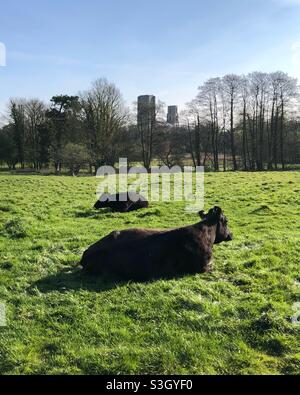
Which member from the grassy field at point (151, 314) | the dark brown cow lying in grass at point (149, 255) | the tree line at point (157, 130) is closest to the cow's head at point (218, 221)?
the grassy field at point (151, 314)

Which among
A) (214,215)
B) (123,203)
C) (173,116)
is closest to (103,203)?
(123,203)

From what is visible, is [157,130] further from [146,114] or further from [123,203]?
[123,203]

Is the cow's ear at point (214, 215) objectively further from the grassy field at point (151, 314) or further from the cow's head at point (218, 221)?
the grassy field at point (151, 314)

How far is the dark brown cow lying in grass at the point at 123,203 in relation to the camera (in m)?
17.6

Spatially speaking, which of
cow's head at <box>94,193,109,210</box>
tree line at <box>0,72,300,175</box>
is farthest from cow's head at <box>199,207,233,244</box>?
tree line at <box>0,72,300,175</box>

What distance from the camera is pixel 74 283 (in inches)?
319

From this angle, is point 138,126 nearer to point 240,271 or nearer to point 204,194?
point 204,194

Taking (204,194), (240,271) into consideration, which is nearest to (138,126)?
(204,194)

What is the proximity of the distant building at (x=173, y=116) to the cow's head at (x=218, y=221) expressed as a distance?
5687cm

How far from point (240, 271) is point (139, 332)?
134 inches

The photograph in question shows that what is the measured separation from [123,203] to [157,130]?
44.4 m

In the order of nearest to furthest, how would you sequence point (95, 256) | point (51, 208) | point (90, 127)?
point (95, 256), point (51, 208), point (90, 127)
